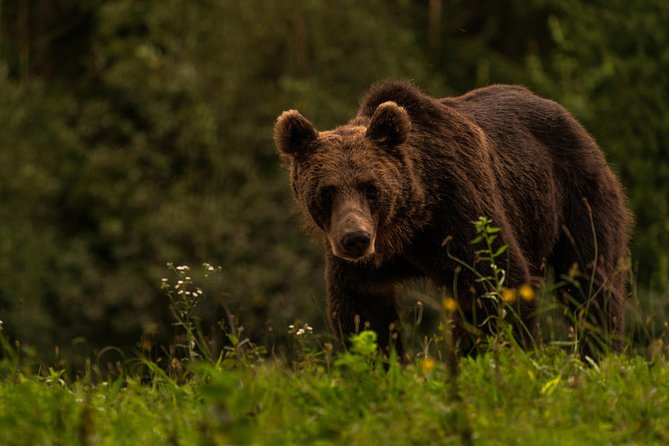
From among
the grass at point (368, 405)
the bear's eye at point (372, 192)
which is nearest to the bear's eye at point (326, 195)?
the bear's eye at point (372, 192)

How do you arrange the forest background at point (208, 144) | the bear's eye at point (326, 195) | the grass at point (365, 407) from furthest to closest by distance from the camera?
the forest background at point (208, 144) → the bear's eye at point (326, 195) → the grass at point (365, 407)

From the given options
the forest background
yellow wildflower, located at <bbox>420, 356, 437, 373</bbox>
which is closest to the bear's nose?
yellow wildflower, located at <bbox>420, 356, 437, 373</bbox>

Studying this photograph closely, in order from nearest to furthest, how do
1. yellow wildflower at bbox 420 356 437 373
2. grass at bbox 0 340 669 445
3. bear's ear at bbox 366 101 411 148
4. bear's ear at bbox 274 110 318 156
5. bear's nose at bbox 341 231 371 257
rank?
grass at bbox 0 340 669 445
yellow wildflower at bbox 420 356 437 373
bear's nose at bbox 341 231 371 257
bear's ear at bbox 366 101 411 148
bear's ear at bbox 274 110 318 156

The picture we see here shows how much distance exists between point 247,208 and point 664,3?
29.8ft

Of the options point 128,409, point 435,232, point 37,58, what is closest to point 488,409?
point 128,409

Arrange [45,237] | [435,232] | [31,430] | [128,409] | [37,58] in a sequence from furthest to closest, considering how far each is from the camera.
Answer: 1. [37,58]
2. [45,237]
3. [435,232]
4. [128,409]
5. [31,430]

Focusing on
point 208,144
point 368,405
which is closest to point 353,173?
point 368,405

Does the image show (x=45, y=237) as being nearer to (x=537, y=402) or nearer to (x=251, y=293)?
(x=251, y=293)

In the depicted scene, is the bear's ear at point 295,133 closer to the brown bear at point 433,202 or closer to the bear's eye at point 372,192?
the brown bear at point 433,202

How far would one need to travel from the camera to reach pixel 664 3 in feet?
82.0

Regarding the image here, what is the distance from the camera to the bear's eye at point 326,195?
7.60 meters

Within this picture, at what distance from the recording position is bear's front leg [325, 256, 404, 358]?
7.80 meters

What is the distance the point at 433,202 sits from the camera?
7.75 meters

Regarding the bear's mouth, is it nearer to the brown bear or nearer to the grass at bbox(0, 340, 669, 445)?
the brown bear
